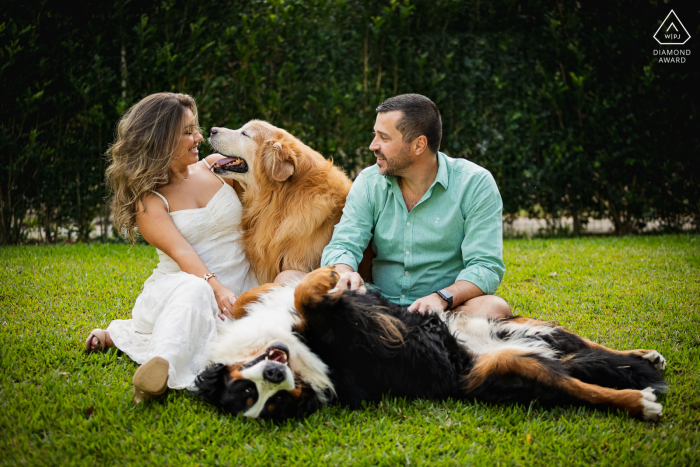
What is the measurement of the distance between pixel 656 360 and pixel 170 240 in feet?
8.82

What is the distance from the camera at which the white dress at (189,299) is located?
2.44m

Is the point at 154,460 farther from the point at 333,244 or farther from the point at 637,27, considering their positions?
the point at 637,27

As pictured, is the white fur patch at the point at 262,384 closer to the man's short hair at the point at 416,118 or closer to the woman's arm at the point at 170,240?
the woman's arm at the point at 170,240

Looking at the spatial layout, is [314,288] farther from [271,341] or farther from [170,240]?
[170,240]

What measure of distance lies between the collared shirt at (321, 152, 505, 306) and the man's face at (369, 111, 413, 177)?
0.12 meters

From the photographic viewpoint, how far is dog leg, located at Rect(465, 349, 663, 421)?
7.22 ft

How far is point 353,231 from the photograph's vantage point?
3045 mm

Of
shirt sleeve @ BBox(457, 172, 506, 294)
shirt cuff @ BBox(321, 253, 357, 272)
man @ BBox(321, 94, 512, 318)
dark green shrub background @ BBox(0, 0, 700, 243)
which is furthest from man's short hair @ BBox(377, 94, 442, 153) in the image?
dark green shrub background @ BBox(0, 0, 700, 243)

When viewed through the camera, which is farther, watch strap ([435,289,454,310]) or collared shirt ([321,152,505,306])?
collared shirt ([321,152,505,306])

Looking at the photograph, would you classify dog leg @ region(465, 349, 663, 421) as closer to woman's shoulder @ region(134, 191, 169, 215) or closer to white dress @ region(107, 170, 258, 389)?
white dress @ region(107, 170, 258, 389)

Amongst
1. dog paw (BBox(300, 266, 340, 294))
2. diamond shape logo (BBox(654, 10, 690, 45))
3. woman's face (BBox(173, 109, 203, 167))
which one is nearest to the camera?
dog paw (BBox(300, 266, 340, 294))

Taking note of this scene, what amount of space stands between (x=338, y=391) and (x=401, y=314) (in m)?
0.49

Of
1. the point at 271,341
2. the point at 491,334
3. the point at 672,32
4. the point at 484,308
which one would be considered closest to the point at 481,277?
the point at 484,308

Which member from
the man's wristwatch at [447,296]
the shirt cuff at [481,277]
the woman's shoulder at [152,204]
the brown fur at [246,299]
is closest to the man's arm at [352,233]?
the brown fur at [246,299]
